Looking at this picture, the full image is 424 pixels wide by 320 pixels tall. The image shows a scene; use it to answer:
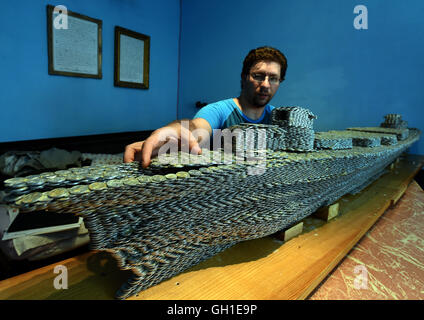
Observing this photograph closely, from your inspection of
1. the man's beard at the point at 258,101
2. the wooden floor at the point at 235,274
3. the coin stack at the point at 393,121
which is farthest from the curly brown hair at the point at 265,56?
the coin stack at the point at 393,121

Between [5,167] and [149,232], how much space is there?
2261 mm

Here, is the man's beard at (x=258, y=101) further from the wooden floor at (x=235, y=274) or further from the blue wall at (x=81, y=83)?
the blue wall at (x=81, y=83)

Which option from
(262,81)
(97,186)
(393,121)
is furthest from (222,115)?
(393,121)

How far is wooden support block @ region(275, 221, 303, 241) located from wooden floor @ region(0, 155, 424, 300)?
0.7 inches

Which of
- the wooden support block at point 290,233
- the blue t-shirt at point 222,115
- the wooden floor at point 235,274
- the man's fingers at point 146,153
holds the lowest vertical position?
the wooden floor at point 235,274

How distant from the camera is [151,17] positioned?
3.77 metres

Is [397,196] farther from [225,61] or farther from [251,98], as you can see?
[225,61]

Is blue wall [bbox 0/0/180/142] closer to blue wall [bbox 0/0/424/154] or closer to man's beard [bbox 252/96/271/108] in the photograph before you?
blue wall [bbox 0/0/424/154]

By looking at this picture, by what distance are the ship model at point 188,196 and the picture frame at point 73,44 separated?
2773 millimetres

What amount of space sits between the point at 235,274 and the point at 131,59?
3.51 m

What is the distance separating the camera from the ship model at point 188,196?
473 mm

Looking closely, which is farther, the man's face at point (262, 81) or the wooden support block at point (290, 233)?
the man's face at point (262, 81)

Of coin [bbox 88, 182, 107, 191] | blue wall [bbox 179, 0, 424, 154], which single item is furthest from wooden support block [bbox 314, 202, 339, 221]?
blue wall [bbox 179, 0, 424, 154]

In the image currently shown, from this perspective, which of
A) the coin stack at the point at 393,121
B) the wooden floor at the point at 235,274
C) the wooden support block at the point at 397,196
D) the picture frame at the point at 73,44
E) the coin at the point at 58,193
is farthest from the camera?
the picture frame at the point at 73,44
